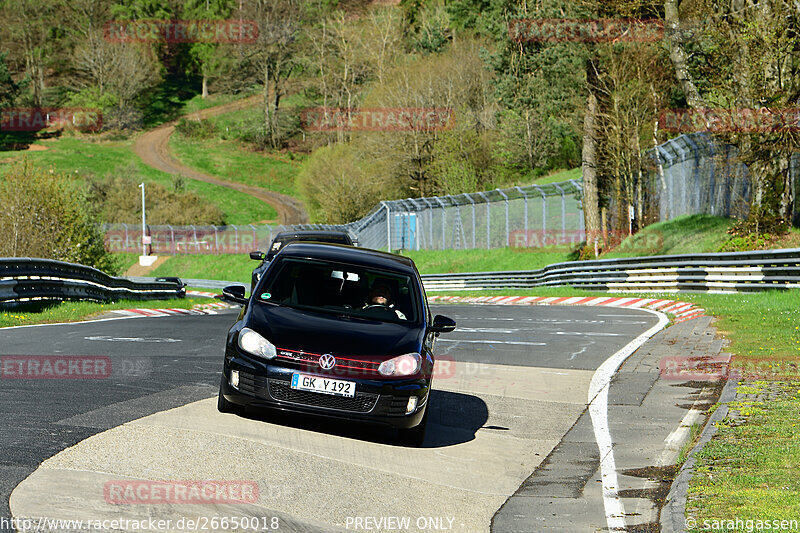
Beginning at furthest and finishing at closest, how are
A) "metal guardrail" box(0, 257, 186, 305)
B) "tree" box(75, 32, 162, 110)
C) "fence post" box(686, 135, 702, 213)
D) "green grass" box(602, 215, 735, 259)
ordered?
"tree" box(75, 32, 162, 110) < "fence post" box(686, 135, 702, 213) < "green grass" box(602, 215, 735, 259) < "metal guardrail" box(0, 257, 186, 305)

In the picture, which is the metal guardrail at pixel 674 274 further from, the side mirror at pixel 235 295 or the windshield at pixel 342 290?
the side mirror at pixel 235 295

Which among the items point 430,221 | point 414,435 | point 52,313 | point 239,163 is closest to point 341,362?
point 414,435

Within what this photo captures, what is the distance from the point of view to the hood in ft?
25.9

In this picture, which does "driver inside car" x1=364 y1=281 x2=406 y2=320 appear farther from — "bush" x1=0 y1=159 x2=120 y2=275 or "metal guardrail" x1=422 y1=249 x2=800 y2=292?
"bush" x1=0 y1=159 x2=120 y2=275

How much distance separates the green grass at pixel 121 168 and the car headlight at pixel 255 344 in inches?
3453

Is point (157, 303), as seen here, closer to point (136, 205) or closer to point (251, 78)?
point (136, 205)

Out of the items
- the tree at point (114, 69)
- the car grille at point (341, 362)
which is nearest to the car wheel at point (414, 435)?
the car grille at point (341, 362)

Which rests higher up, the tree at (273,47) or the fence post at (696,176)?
the tree at (273,47)

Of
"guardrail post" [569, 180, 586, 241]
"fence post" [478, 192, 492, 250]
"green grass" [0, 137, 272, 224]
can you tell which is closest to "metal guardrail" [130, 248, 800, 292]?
"guardrail post" [569, 180, 586, 241]

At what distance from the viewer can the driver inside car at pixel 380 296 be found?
29.7ft

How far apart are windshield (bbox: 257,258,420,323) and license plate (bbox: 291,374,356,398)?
1115 millimetres

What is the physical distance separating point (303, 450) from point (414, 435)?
3.83 feet

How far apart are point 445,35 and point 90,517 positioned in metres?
92.9

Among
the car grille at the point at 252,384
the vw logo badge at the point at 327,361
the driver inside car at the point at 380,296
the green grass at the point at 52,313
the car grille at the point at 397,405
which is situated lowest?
the green grass at the point at 52,313
